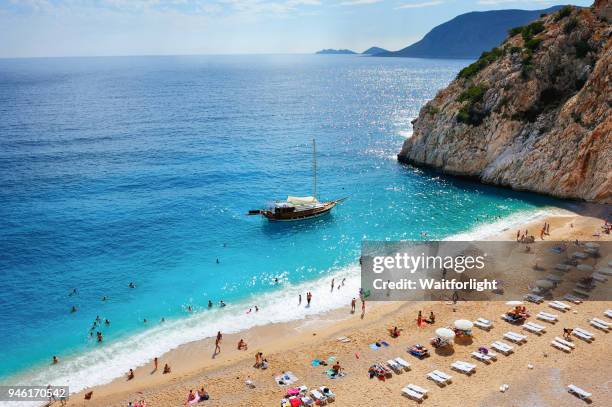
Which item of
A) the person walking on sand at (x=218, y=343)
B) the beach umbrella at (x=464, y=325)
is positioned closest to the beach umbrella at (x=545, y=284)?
the beach umbrella at (x=464, y=325)

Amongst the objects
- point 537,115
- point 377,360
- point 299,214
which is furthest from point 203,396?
point 537,115

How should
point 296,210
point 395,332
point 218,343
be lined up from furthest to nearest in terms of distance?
1. point 296,210
2. point 218,343
3. point 395,332

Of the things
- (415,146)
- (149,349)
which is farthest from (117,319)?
(415,146)

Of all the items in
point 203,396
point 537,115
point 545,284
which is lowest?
point 203,396

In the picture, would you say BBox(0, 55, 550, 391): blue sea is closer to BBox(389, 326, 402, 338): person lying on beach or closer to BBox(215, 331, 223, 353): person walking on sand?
BBox(215, 331, 223, 353): person walking on sand

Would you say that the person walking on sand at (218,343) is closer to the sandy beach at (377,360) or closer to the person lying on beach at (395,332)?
the sandy beach at (377,360)

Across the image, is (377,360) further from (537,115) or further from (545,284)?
(537,115)

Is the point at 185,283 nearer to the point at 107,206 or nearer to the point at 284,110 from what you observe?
the point at 107,206
